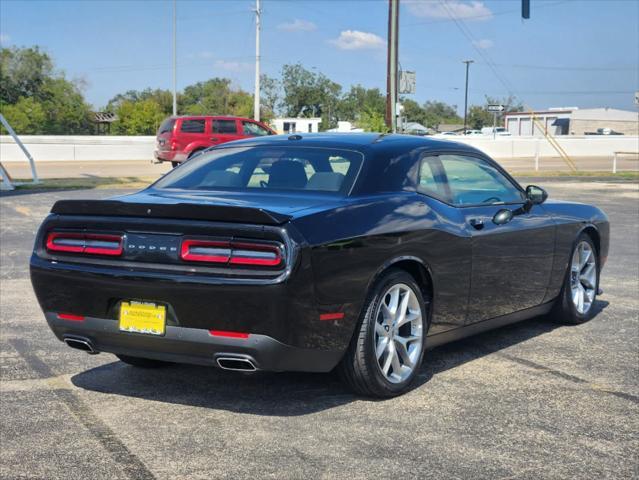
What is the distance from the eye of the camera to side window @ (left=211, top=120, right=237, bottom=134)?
29.2 meters

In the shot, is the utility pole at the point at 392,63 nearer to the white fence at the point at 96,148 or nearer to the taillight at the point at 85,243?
the white fence at the point at 96,148

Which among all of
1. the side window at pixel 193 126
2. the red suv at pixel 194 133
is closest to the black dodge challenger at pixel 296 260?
the red suv at pixel 194 133

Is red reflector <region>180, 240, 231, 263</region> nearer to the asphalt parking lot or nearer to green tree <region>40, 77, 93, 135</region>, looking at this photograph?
the asphalt parking lot

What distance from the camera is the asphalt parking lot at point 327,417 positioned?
12.7 ft

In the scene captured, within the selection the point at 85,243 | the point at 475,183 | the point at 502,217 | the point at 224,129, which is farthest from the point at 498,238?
the point at 224,129

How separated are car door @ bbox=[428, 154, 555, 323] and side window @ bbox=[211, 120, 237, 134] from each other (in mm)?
23417

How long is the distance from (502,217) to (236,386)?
6.87ft

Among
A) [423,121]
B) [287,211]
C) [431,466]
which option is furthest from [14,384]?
[423,121]

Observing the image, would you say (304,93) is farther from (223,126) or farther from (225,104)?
(223,126)

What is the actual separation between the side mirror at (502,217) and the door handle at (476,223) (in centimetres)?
18

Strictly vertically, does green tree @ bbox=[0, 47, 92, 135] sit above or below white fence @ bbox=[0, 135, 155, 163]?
above

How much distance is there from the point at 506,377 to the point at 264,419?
66.3 inches

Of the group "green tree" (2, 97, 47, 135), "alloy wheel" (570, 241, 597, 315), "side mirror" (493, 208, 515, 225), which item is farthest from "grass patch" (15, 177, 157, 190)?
"green tree" (2, 97, 47, 135)

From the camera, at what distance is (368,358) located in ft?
15.4
